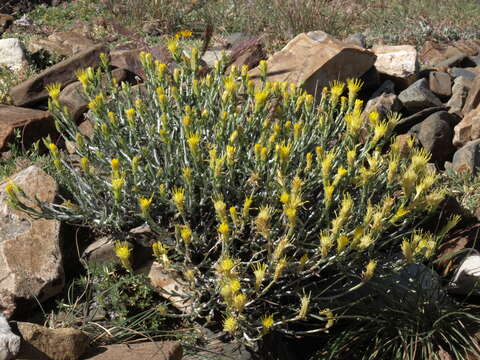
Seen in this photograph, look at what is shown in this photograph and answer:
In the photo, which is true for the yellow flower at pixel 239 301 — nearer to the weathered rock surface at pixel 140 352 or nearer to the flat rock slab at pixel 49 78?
the weathered rock surface at pixel 140 352

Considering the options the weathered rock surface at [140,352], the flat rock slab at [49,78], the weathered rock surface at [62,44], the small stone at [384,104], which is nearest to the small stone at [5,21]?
the weathered rock surface at [62,44]

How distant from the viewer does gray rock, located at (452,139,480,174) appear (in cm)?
408

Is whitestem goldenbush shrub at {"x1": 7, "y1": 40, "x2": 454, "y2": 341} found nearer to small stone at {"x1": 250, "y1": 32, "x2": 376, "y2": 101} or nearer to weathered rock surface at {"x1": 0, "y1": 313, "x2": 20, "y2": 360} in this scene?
weathered rock surface at {"x1": 0, "y1": 313, "x2": 20, "y2": 360}

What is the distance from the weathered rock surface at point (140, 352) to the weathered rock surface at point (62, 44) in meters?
3.96

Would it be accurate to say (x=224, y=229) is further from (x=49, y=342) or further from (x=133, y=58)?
(x=133, y=58)

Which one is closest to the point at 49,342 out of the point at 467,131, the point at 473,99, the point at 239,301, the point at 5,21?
the point at 239,301

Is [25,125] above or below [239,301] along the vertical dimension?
below

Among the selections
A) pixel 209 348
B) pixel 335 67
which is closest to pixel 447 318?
pixel 209 348

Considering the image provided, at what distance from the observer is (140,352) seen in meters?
2.45

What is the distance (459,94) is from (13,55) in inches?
167

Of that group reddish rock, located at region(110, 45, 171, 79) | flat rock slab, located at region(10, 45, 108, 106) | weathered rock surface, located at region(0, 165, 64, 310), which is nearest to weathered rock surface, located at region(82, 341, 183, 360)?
weathered rock surface, located at region(0, 165, 64, 310)

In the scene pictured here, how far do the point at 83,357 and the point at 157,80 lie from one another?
1617 millimetres

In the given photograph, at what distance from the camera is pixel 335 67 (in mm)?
4652

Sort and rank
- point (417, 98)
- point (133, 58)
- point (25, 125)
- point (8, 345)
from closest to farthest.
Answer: point (8, 345)
point (25, 125)
point (417, 98)
point (133, 58)
